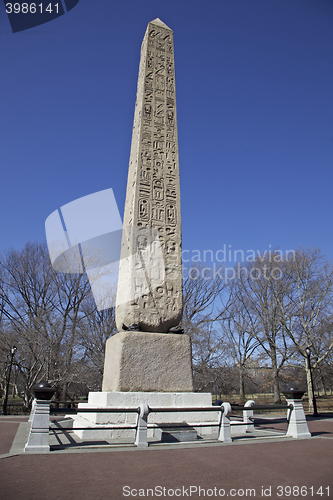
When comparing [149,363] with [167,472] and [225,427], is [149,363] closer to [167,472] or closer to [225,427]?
[225,427]

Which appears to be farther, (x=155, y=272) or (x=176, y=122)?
(x=176, y=122)

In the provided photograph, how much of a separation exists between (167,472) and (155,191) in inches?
225

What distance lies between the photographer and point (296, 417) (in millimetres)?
6613

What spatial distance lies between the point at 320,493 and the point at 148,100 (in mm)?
8547

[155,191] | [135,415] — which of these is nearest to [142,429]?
[135,415]

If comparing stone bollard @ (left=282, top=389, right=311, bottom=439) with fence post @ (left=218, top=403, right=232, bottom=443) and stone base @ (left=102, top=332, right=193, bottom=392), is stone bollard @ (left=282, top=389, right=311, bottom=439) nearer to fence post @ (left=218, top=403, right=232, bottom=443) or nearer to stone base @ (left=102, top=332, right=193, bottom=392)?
fence post @ (left=218, top=403, right=232, bottom=443)

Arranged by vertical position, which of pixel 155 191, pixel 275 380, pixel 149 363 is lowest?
pixel 275 380

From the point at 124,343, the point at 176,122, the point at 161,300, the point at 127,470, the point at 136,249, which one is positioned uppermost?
the point at 176,122

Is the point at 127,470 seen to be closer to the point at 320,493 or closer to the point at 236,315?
the point at 320,493

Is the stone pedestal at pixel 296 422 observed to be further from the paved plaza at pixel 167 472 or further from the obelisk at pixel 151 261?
the obelisk at pixel 151 261

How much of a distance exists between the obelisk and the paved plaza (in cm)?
150

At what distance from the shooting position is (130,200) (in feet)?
Answer: 26.4

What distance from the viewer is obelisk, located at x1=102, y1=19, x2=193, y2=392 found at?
6.62m

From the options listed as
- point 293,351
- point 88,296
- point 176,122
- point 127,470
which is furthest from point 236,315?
point 127,470
